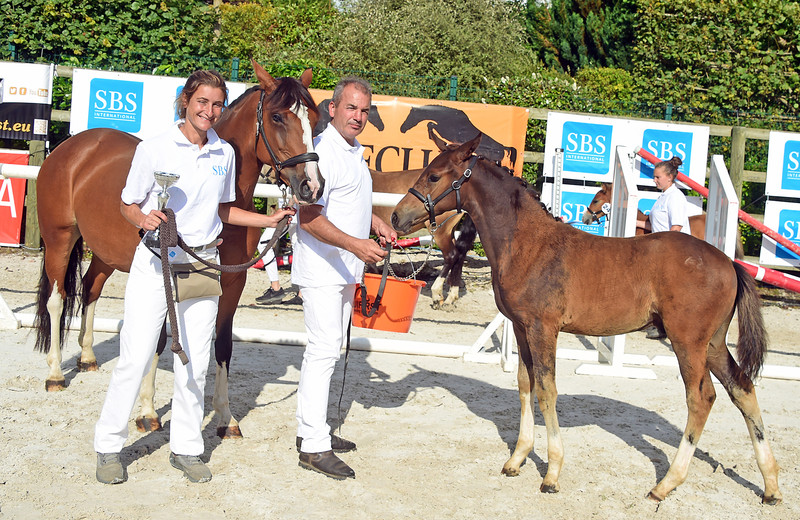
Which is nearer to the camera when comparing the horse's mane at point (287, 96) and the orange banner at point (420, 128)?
the horse's mane at point (287, 96)

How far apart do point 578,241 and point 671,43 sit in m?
11.8

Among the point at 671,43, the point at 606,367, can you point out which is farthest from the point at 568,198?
the point at 671,43

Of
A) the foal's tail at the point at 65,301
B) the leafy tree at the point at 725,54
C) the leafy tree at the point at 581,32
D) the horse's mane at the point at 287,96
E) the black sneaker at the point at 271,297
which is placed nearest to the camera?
the horse's mane at the point at 287,96

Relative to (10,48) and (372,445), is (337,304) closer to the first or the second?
(372,445)

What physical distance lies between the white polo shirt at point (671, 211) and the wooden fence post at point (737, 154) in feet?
12.7

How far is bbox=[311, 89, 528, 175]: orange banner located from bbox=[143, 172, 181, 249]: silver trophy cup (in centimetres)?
724

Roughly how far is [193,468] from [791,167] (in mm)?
10019

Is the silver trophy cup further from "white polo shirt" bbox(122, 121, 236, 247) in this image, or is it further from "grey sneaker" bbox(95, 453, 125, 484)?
"grey sneaker" bbox(95, 453, 125, 484)

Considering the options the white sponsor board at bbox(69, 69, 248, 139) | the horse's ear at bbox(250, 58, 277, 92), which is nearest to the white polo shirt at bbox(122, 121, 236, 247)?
the horse's ear at bbox(250, 58, 277, 92)

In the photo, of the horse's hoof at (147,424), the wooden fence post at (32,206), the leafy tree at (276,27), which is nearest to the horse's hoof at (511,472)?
the horse's hoof at (147,424)

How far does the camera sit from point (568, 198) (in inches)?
433

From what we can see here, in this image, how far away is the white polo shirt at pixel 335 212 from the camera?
4.28m

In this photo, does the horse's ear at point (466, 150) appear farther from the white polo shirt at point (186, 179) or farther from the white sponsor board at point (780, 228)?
the white sponsor board at point (780, 228)

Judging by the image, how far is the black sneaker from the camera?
9.29 m
